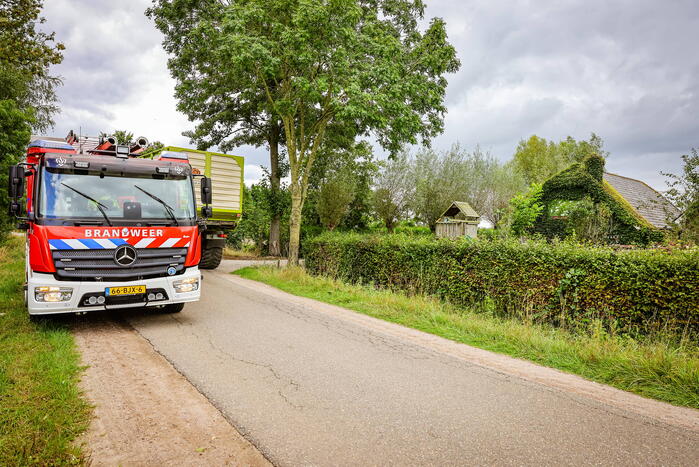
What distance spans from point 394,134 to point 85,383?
11.3 meters

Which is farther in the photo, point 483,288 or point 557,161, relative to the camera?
point 557,161

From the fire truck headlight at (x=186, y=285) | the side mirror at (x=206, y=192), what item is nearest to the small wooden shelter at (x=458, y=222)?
the side mirror at (x=206, y=192)

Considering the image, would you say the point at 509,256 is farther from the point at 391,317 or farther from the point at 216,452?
the point at 216,452

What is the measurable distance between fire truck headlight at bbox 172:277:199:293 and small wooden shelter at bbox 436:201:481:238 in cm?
1752

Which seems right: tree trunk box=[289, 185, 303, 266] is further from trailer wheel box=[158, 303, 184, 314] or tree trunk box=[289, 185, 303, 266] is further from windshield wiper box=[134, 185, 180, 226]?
windshield wiper box=[134, 185, 180, 226]

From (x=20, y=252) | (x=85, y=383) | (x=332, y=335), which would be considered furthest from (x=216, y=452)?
(x=20, y=252)

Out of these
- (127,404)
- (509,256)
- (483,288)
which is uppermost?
(509,256)

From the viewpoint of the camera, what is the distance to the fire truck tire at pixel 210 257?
14367mm

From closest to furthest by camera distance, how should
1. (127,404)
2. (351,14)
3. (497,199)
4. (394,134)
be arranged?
1. (127,404)
2. (351,14)
3. (394,134)
4. (497,199)

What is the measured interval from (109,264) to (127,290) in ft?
1.52

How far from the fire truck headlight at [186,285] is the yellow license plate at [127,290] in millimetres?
515

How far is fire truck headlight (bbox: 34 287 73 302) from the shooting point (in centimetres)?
579

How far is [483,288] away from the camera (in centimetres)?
858

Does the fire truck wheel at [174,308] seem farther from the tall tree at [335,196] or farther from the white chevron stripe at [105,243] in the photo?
the tall tree at [335,196]
